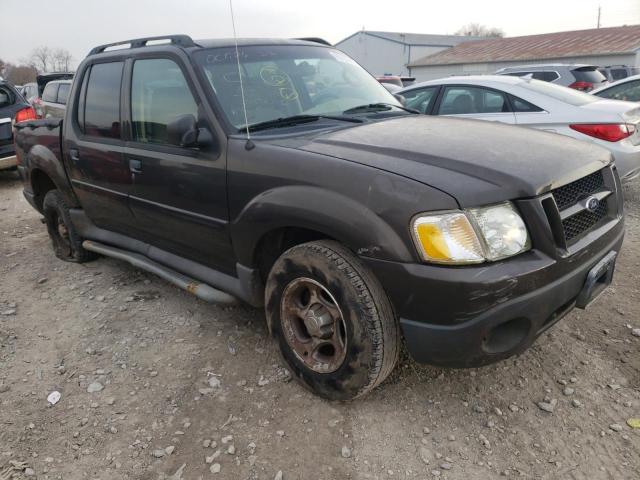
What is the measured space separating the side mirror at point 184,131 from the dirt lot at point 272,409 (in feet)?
4.28

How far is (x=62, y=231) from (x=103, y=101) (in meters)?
1.63

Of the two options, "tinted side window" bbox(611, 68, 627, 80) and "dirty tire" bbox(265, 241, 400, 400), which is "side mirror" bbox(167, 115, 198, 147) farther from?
"tinted side window" bbox(611, 68, 627, 80)

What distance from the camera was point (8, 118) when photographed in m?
8.21

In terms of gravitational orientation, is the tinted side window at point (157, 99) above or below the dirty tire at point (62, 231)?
above

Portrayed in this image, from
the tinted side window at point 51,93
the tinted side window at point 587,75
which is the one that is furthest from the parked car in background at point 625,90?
the tinted side window at point 51,93

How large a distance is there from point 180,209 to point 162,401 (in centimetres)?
112

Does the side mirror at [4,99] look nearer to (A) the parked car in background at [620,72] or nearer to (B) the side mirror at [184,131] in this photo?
(B) the side mirror at [184,131]

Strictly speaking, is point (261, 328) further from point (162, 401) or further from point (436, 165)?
point (436, 165)

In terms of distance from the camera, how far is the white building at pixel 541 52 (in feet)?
93.5

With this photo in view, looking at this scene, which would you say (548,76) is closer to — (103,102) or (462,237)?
(103,102)

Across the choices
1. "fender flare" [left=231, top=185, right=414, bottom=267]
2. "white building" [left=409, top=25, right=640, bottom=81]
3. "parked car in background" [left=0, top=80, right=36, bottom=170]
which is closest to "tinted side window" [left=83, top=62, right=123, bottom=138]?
"fender flare" [left=231, top=185, right=414, bottom=267]

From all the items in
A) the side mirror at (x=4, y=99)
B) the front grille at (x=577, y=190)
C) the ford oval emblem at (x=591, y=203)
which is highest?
the side mirror at (x=4, y=99)

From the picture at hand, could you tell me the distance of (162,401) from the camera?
267 centimetres

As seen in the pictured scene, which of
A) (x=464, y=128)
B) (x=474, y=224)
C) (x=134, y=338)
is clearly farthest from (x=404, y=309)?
(x=134, y=338)
